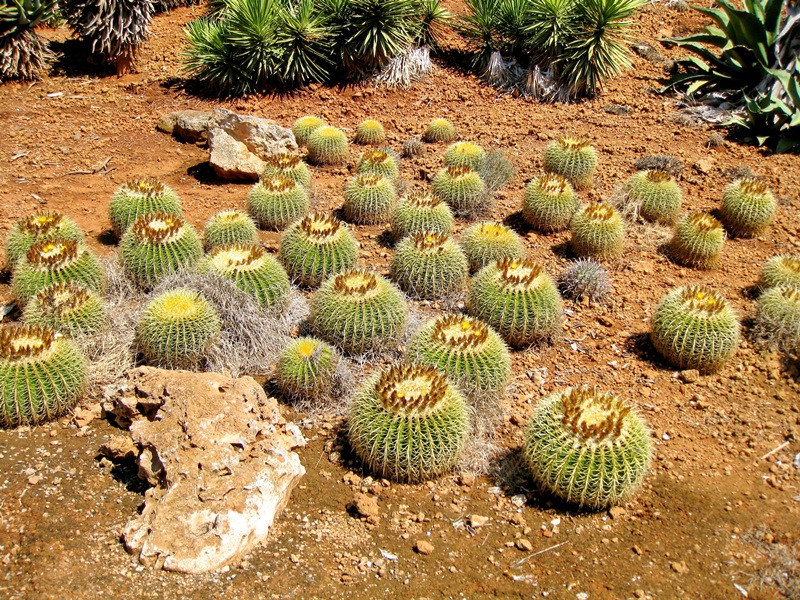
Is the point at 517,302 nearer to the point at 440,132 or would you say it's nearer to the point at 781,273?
the point at 781,273

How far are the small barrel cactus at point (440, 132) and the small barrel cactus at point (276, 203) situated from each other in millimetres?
2855

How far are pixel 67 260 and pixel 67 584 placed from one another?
132 inches

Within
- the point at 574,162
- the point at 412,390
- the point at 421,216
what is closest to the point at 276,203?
the point at 421,216

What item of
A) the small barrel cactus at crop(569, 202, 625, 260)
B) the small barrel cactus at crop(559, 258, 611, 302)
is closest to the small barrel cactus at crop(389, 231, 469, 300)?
the small barrel cactus at crop(559, 258, 611, 302)

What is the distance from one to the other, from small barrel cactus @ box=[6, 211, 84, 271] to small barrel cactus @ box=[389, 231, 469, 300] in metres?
3.28

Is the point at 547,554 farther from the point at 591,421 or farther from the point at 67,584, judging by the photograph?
the point at 67,584

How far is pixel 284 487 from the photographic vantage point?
4.72 metres

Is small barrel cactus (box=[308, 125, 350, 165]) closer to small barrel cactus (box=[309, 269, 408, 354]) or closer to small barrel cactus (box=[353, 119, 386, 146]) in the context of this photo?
small barrel cactus (box=[353, 119, 386, 146])

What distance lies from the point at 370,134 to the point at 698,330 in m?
5.95

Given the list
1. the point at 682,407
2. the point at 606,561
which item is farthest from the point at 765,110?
the point at 606,561

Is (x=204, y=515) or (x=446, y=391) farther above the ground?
(x=446, y=391)

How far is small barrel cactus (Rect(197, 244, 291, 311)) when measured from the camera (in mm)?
6426

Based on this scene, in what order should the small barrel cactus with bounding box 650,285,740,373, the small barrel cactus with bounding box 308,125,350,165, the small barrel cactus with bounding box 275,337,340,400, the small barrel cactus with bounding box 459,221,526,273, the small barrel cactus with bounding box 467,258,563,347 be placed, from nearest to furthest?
the small barrel cactus with bounding box 275,337,340,400, the small barrel cactus with bounding box 650,285,740,373, the small barrel cactus with bounding box 467,258,563,347, the small barrel cactus with bounding box 459,221,526,273, the small barrel cactus with bounding box 308,125,350,165

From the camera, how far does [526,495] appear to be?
4977 mm
